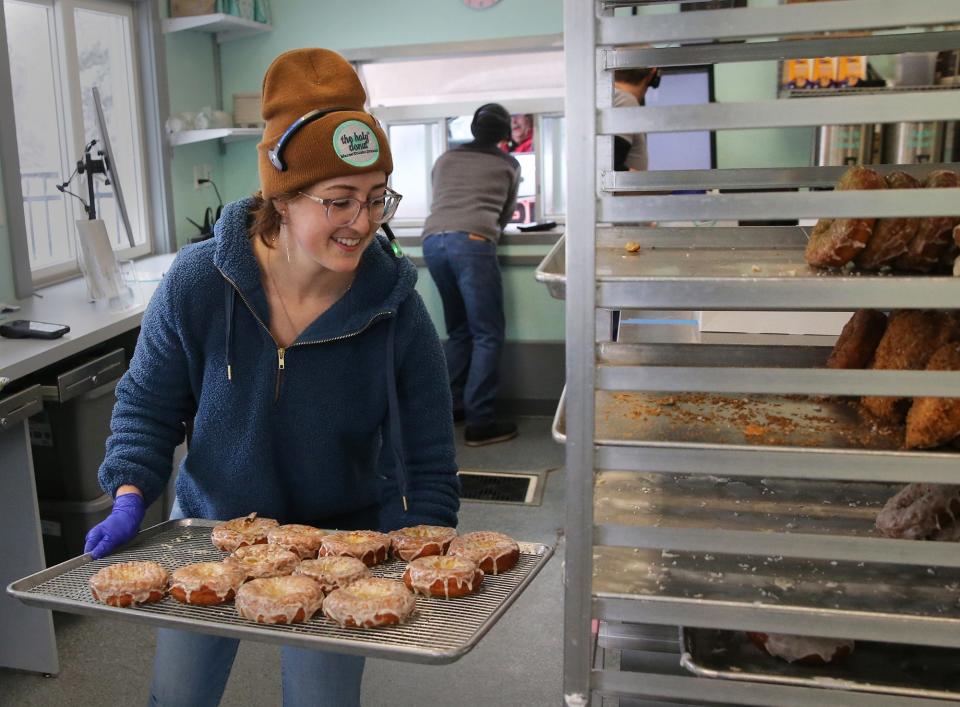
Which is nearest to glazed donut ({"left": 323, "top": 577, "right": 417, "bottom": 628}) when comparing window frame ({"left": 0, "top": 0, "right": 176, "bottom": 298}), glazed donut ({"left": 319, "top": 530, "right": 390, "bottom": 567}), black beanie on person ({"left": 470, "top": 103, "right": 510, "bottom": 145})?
glazed donut ({"left": 319, "top": 530, "right": 390, "bottom": 567})

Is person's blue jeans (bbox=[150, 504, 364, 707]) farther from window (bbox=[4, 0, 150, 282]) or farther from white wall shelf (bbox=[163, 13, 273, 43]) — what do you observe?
white wall shelf (bbox=[163, 13, 273, 43])

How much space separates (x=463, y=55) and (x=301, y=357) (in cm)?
375

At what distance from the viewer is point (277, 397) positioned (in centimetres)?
175

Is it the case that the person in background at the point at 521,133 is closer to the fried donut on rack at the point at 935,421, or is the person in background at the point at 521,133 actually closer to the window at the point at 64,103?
the window at the point at 64,103

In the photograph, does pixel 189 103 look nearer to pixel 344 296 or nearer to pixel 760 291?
pixel 344 296

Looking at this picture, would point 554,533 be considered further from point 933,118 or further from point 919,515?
point 933,118

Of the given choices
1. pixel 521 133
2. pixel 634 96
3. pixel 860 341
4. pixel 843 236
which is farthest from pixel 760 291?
pixel 521 133

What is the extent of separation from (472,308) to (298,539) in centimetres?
332

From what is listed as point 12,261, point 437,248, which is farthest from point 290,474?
point 437,248

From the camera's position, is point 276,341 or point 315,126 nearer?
point 315,126

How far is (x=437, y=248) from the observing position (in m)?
4.84

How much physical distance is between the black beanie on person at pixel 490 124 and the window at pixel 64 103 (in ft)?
5.46

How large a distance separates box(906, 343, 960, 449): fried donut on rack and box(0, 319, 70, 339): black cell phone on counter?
2.59 metres

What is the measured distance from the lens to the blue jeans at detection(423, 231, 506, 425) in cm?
479
